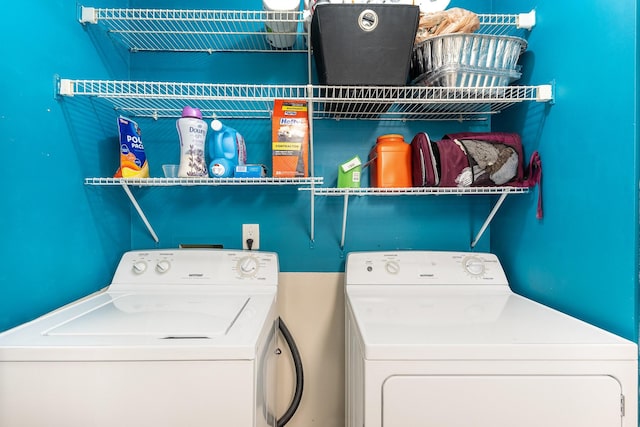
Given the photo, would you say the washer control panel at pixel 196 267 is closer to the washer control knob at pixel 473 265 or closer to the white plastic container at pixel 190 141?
the white plastic container at pixel 190 141

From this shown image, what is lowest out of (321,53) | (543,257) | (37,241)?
(543,257)

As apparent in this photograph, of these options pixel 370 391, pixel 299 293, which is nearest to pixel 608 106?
pixel 370 391

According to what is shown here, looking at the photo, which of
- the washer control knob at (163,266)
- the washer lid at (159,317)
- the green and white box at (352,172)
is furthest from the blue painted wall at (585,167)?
the washer control knob at (163,266)

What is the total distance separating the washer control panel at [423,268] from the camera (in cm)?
150

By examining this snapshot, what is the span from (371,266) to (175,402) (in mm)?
968

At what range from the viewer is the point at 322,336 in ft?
5.66

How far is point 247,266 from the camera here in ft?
4.87

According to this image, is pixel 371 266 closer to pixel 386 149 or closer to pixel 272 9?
pixel 386 149

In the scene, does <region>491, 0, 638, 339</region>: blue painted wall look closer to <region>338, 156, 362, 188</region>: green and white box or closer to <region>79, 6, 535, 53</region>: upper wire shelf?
<region>79, 6, 535, 53</region>: upper wire shelf

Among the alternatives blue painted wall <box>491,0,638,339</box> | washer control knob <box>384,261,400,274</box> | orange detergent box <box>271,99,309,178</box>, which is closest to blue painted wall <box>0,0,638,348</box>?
blue painted wall <box>491,0,638,339</box>

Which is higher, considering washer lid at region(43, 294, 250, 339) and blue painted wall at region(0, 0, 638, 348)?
blue painted wall at region(0, 0, 638, 348)

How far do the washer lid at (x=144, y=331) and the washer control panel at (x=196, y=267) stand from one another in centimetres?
16

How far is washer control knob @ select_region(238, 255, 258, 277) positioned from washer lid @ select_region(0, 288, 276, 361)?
0.61 ft

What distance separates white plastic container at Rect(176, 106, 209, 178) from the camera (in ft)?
4.47
